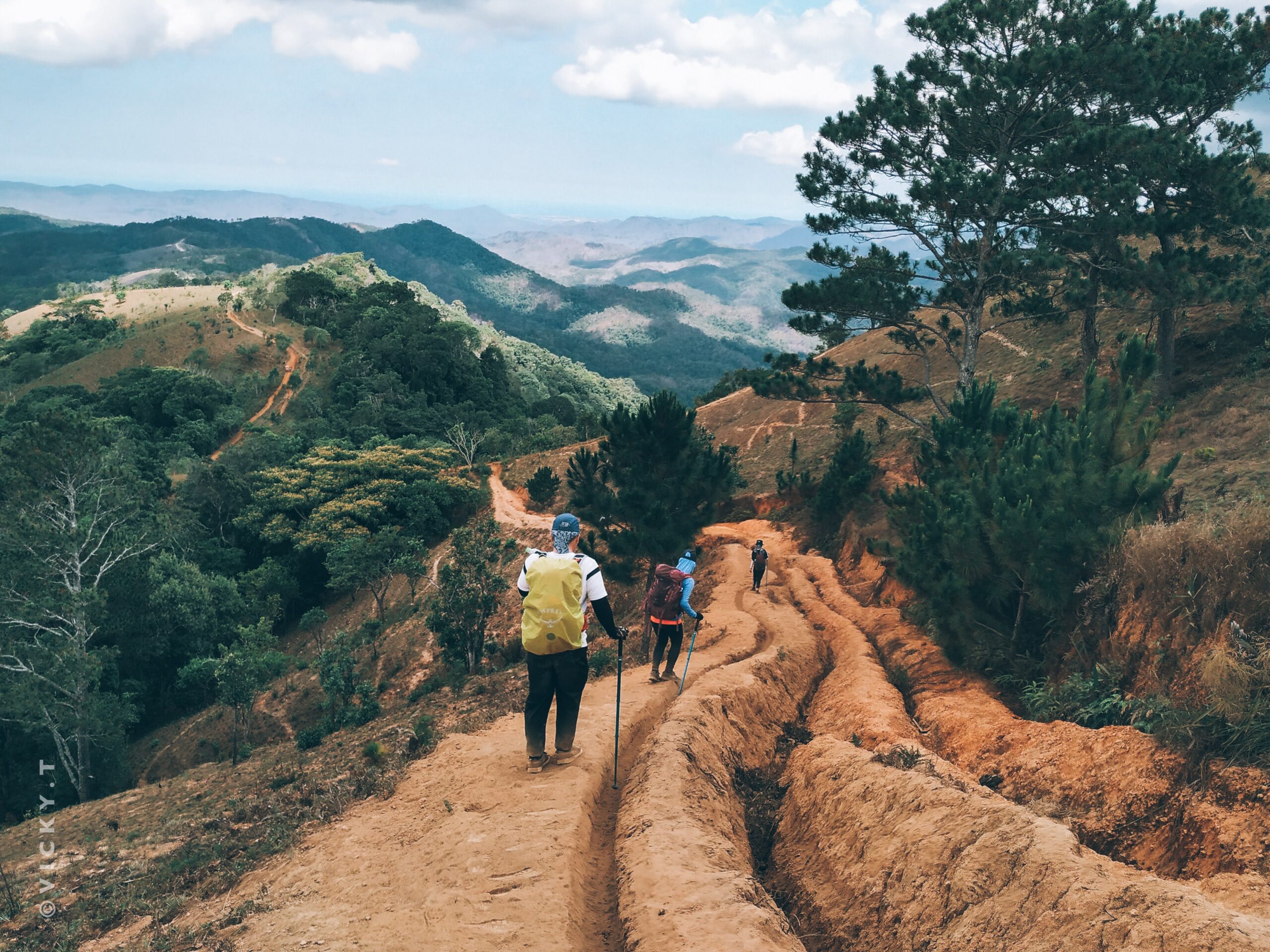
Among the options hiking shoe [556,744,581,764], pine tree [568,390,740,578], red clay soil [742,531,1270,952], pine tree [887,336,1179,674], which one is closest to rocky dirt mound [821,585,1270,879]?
red clay soil [742,531,1270,952]

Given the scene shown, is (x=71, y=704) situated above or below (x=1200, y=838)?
below

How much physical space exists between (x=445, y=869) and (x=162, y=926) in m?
2.58

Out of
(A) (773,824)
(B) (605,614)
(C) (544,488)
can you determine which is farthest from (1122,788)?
(C) (544,488)

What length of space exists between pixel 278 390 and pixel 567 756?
80632 millimetres

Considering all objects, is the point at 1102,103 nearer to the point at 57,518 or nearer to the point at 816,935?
the point at 816,935

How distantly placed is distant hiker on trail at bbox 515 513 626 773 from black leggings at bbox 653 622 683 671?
127 inches

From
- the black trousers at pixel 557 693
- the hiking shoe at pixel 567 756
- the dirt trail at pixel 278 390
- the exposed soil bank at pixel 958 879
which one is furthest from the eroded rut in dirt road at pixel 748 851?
the dirt trail at pixel 278 390

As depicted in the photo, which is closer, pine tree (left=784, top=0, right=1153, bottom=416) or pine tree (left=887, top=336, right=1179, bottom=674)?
pine tree (left=887, top=336, right=1179, bottom=674)

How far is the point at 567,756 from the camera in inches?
291

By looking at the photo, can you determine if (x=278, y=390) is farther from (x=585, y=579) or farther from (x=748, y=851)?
(x=748, y=851)

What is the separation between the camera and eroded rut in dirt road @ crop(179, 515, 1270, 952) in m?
4.70

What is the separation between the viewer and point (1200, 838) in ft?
18.1

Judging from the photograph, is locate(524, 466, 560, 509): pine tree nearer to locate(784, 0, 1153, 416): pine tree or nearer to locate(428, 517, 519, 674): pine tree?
locate(428, 517, 519, 674): pine tree

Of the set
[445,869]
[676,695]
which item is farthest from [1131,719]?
[445,869]
